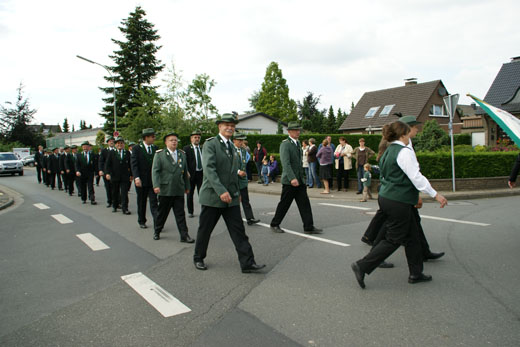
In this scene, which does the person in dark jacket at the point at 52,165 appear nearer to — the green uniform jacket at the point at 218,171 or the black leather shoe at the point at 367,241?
the green uniform jacket at the point at 218,171

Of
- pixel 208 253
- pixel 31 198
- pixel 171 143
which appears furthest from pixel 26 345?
pixel 31 198

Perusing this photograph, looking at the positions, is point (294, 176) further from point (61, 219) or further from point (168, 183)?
point (61, 219)

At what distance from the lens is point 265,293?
4055mm

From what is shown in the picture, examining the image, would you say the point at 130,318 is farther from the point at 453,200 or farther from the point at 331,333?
the point at 453,200

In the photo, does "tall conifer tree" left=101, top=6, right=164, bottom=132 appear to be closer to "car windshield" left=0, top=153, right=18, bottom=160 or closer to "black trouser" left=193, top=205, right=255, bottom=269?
"car windshield" left=0, top=153, right=18, bottom=160

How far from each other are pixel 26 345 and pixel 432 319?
3.43m

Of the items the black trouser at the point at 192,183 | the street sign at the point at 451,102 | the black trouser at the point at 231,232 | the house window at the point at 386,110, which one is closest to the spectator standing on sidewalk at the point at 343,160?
the street sign at the point at 451,102

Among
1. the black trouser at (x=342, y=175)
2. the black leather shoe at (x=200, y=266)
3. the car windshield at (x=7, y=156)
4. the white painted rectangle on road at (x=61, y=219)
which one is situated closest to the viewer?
the black leather shoe at (x=200, y=266)

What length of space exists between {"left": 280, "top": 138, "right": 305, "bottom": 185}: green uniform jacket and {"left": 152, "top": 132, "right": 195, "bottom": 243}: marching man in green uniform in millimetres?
1859

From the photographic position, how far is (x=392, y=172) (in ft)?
13.5

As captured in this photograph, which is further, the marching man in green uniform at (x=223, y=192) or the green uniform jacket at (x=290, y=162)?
the green uniform jacket at (x=290, y=162)

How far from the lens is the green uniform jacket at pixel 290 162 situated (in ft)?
21.9

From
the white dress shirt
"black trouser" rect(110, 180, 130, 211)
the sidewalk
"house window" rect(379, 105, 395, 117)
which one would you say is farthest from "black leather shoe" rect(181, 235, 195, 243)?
"house window" rect(379, 105, 395, 117)

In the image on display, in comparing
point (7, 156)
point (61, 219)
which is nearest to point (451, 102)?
point (61, 219)
